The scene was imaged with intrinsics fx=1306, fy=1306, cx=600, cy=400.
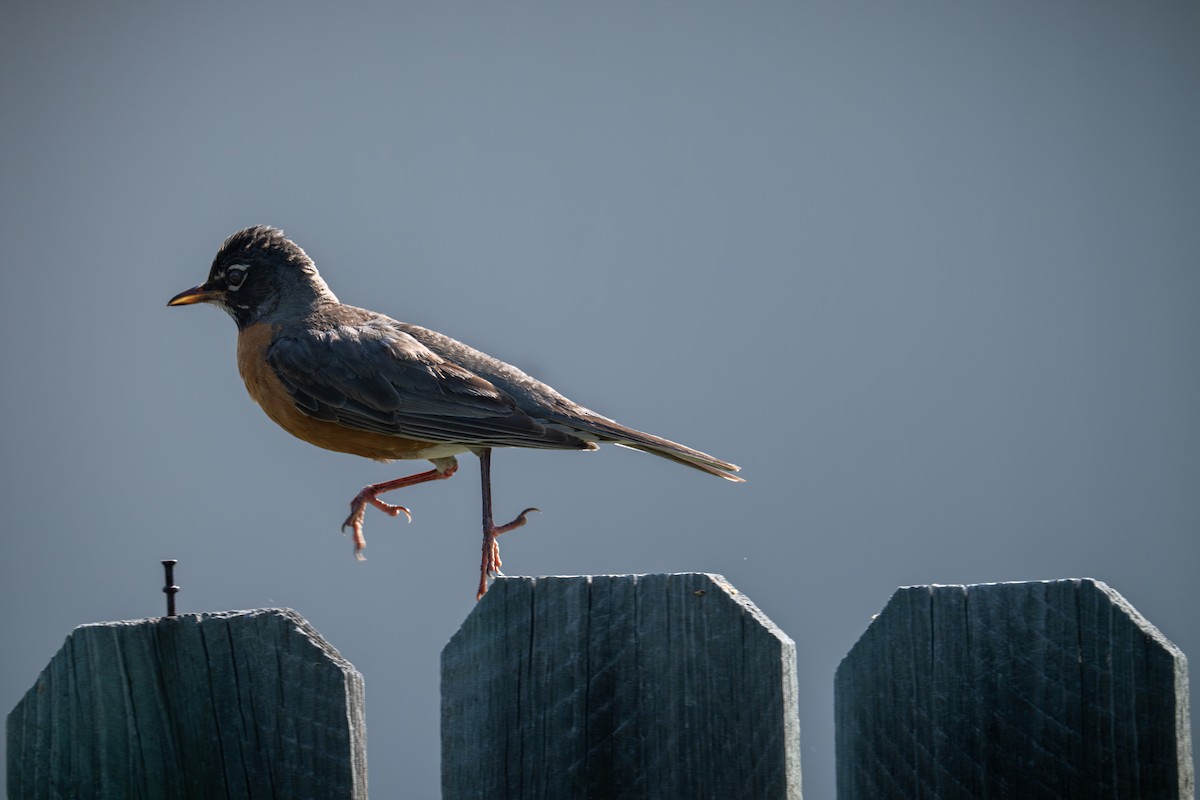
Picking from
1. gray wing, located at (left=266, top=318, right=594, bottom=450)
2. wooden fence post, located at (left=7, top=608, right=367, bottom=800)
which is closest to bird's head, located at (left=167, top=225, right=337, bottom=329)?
gray wing, located at (left=266, top=318, right=594, bottom=450)

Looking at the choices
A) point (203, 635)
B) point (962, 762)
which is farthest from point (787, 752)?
point (203, 635)

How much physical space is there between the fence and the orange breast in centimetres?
265

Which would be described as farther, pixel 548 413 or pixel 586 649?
pixel 548 413

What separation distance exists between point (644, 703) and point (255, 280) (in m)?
3.88

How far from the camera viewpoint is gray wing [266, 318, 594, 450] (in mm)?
4719

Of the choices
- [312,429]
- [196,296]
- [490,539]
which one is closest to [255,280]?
[196,296]

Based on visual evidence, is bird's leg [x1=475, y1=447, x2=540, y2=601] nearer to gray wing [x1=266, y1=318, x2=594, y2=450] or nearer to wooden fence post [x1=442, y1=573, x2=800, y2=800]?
gray wing [x1=266, y1=318, x2=594, y2=450]

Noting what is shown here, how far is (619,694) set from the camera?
7.23 feet

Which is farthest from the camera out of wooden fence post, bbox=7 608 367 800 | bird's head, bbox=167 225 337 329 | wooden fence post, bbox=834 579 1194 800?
bird's head, bbox=167 225 337 329

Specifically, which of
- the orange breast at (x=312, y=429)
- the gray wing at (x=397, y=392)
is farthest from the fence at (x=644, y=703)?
the orange breast at (x=312, y=429)

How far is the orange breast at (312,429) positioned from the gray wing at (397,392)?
0.13 feet

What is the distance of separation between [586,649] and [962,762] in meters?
0.65

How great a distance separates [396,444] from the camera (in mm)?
4984

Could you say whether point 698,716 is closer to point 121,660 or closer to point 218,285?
point 121,660
